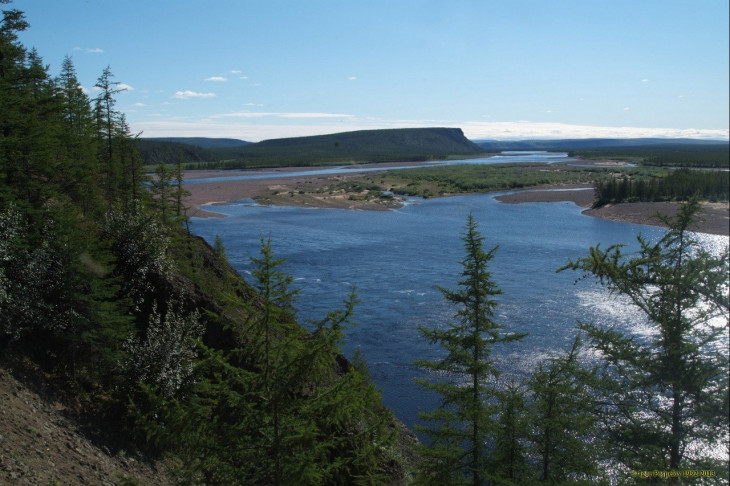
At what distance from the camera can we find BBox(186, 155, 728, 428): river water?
2217cm

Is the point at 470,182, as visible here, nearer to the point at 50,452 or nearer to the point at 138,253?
A: the point at 138,253

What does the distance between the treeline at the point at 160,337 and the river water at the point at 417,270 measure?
192 centimetres

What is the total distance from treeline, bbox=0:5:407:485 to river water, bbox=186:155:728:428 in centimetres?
192

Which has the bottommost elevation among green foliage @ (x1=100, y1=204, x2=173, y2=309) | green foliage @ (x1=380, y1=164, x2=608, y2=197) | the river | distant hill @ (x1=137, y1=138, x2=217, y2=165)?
the river

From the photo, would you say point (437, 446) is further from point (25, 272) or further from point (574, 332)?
point (574, 332)

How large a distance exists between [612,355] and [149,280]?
43.1ft

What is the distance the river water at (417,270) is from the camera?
22.2 metres

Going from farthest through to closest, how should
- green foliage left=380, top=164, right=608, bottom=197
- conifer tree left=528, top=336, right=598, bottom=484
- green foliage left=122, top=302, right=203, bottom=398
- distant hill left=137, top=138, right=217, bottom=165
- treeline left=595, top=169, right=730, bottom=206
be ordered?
distant hill left=137, top=138, right=217, bottom=165, green foliage left=380, top=164, right=608, bottom=197, treeline left=595, top=169, right=730, bottom=206, green foliage left=122, top=302, right=203, bottom=398, conifer tree left=528, top=336, right=598, bottom=484

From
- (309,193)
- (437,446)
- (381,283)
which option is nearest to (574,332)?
(381,283)

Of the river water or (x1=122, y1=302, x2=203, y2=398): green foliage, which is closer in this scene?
(x1=122, y1=302, x2=203, y2=398): green foliage

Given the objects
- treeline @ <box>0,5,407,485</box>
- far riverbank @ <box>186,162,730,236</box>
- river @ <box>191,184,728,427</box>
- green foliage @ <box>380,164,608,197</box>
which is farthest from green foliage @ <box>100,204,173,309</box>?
green foliage @ <box>380,164,608,197</box>

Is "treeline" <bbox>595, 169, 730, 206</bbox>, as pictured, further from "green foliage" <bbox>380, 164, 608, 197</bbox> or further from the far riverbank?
"green foliage" <bbox>380, 164, 608, 197</bbox>

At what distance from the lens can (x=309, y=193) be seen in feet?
267

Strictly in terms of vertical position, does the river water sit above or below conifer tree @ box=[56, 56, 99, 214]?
below
